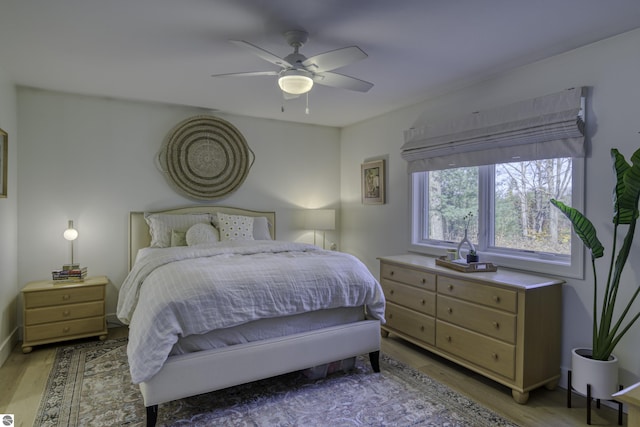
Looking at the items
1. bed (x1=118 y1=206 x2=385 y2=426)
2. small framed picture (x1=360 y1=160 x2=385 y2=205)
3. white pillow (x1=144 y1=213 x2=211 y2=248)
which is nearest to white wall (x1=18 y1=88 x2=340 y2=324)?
white pillow (x1=144 y1=213 x2=211 y2=248)

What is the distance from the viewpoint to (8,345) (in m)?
3.08

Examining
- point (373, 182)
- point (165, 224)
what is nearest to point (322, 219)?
point (373, 182)

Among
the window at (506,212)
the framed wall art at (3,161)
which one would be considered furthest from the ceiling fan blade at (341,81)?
the framed wall art at (3,161)

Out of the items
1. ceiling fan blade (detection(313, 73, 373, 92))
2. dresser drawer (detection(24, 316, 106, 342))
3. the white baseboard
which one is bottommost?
the white baseboard

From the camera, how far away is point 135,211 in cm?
395

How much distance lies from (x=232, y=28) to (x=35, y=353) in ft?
10.3

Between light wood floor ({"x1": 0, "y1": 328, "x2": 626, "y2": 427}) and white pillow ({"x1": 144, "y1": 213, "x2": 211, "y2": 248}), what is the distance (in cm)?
128

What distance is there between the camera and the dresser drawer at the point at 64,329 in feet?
10.3

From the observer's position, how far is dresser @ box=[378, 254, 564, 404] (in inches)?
94.0

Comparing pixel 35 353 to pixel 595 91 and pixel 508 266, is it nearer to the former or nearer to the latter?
pixel 508 266

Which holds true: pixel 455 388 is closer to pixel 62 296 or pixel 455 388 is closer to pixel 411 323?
pixel 411 323

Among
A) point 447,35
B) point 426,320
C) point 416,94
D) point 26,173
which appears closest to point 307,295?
point 426,320

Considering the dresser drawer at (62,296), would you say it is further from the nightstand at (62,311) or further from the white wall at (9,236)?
the white wall at (9,236)

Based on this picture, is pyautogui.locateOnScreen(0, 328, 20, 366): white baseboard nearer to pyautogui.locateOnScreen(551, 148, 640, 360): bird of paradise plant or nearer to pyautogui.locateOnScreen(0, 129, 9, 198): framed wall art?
pyautogui.locateOnScreen(0, 129, 9, 198): framed wall art
